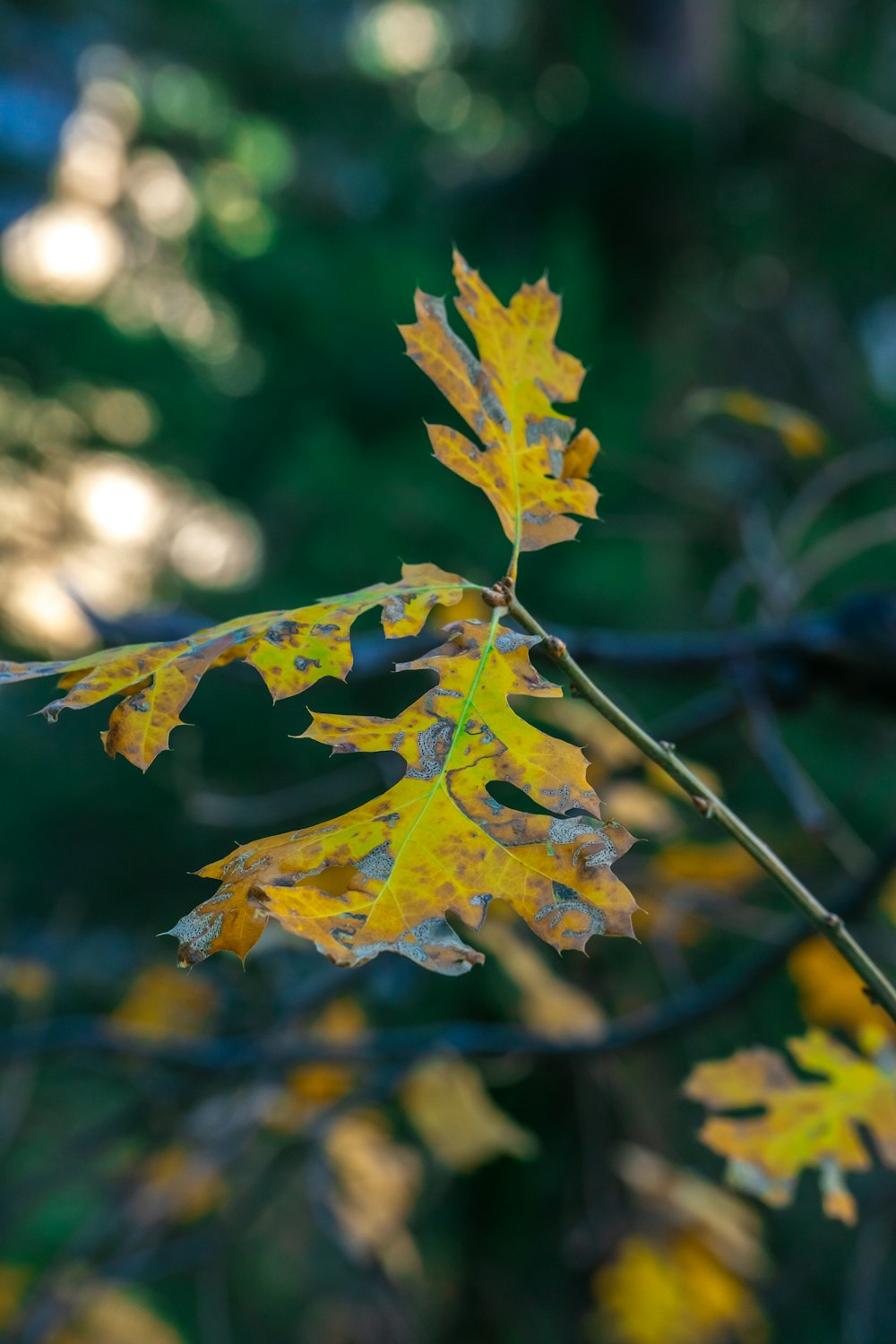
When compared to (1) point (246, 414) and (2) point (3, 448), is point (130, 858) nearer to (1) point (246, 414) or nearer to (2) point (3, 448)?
(1) point (246, 414)

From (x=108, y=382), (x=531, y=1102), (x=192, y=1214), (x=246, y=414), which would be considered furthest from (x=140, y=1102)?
(x=108, y=382)

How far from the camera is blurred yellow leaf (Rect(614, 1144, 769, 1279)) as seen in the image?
101cm

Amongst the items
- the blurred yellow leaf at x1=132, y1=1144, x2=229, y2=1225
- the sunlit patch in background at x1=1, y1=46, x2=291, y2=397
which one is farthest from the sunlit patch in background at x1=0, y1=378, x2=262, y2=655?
the blurred yellow leaf at x1=132, y1=1144, x2=229, y2=1225

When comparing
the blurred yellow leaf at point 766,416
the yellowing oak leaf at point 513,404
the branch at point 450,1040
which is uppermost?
the blurred yellow leaf at point 766,416

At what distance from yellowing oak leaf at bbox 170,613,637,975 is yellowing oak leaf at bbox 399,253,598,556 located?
0.06m

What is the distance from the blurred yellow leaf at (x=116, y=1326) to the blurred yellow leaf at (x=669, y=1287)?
3.29 ft

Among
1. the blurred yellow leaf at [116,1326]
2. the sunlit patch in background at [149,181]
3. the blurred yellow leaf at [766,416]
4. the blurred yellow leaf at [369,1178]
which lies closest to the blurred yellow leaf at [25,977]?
the blurred yellow leaf at [369,1178]

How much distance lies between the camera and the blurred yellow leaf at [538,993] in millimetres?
953

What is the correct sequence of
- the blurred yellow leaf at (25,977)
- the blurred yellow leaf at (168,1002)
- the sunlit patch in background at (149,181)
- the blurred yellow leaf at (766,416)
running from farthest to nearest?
the sunlit patch in background at (149,181), the blurred yellow leaf at (168,1002), the blurred yellow leaf at (25,977), the blurred yellow leaf at (766,416)

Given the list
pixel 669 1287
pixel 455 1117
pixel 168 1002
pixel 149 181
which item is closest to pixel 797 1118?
pixel 455 1117

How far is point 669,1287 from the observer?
1093 millimetres

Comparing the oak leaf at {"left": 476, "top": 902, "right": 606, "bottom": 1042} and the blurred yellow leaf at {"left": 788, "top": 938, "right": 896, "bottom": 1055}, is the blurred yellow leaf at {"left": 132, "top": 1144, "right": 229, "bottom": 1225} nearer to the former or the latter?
the oak leaf at {"left": 476, "top": 902, "right": 606, "bottom": 1042}

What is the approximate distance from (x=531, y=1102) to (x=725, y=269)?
202cm

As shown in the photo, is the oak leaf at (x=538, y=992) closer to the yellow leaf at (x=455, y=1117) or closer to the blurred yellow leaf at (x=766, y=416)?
the yellow leaf at (x=455, y=1117)
